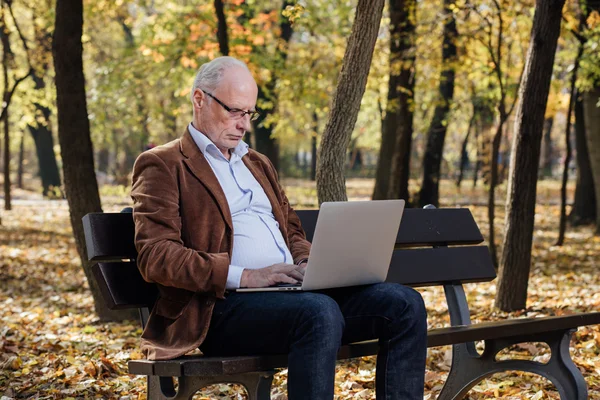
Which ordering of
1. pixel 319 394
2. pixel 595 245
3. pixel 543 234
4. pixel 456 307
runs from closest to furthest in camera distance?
pixel 319 394, pixel 456 307, pixel 595 245, pixel 543 234

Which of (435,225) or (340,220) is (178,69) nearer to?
(435,225)

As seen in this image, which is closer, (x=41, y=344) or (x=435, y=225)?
(x=435, y=225)

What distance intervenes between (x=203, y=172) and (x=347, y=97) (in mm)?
2126

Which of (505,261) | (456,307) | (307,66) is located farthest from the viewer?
(307,66)

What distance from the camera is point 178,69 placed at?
1803 centimetres

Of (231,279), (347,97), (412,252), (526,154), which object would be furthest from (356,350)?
(526,154)

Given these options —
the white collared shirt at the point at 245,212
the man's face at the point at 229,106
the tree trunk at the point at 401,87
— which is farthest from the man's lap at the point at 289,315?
the tree trunk at the point at 401,87

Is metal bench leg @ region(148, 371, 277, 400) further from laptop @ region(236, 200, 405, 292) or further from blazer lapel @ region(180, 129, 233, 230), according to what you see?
blazer lapel @ region(180, 129, 233, 230)

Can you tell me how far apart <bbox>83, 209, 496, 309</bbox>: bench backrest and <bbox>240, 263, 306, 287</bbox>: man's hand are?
0.50 m

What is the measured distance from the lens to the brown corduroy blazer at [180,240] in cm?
329

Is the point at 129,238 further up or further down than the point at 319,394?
further up

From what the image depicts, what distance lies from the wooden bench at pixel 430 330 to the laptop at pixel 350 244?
0.95 feet

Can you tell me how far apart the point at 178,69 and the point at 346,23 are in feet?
12.4

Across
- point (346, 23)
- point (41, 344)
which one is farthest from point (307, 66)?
point (41, 344)
